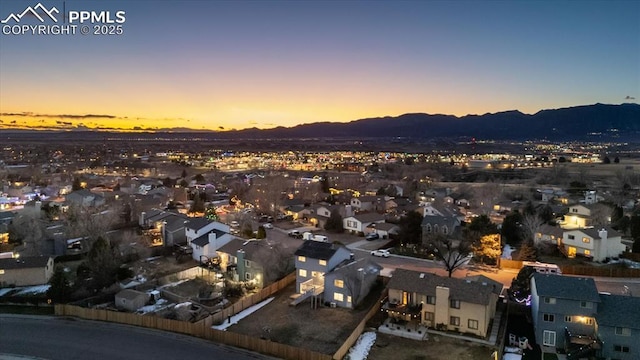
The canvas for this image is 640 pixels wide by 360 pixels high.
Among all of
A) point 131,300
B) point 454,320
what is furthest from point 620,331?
point 131,300

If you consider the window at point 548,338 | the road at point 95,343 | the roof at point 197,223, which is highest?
the roof at point 197,223

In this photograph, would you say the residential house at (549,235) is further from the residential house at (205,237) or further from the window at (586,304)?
the residential house at (205,237)

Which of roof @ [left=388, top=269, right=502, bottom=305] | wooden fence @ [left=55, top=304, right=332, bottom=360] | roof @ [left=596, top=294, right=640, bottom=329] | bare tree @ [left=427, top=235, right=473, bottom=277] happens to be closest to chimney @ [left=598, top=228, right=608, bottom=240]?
bare tree @ [left=427, top=235, right=473, bottom=277]

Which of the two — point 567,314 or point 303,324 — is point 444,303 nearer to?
point 567,314

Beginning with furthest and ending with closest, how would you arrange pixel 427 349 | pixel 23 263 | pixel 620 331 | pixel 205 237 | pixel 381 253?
pixel 381 253
pixel 205 237
pixel 23 263
pixel 427 349
pixel 620 331

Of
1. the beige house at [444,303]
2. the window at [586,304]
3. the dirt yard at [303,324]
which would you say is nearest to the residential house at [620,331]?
the window at [586,304]

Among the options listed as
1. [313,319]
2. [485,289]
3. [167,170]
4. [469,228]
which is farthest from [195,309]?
[167,170]
